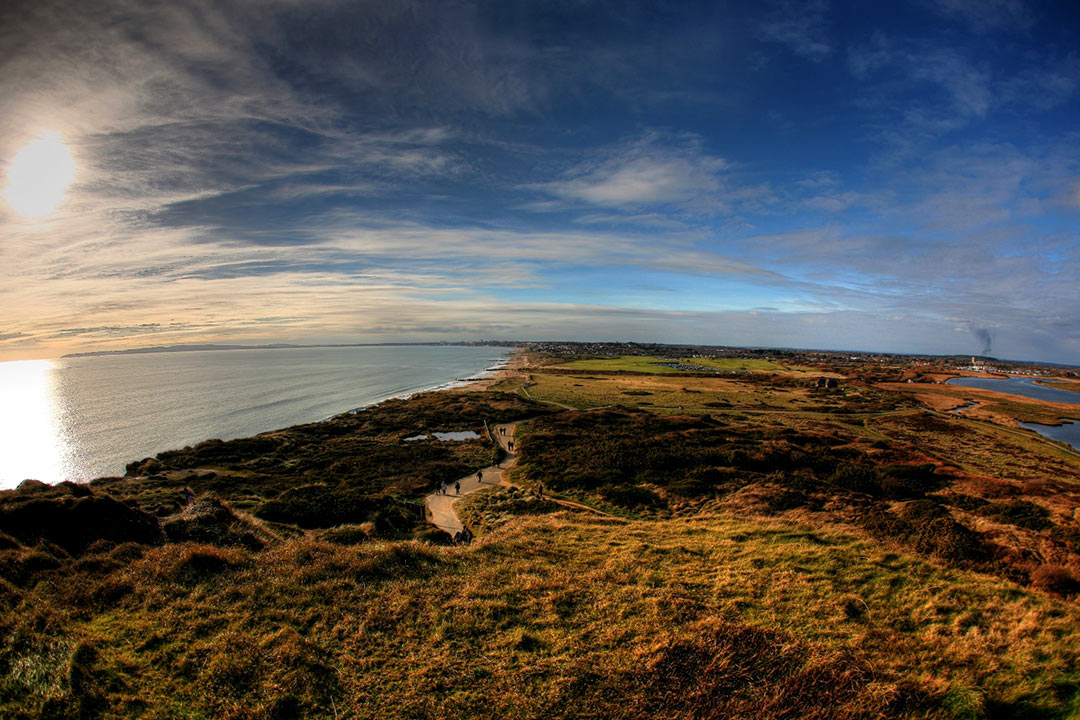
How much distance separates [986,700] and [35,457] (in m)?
89.4

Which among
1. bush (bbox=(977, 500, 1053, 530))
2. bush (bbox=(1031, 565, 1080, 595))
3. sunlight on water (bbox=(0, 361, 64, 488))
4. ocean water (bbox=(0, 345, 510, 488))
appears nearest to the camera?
bush (bbox=(1031, 565, 1080, 595))

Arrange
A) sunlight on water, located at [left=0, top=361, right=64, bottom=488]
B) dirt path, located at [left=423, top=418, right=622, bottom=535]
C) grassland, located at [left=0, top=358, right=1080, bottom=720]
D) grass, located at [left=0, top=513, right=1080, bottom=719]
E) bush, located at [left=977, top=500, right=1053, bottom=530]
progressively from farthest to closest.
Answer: sunlight on water, located at [left=0, top=361, right=64, bottom=488]
dirt path, located at [left=423, top=418, right=622, bottom=535]
bush, located at [left=977, top=500, right=1053, bottom=530]
grassland, located at [left=0, top=358, right=1080, bottom=720]
grass, located at [left=0, top=513, right=1080, bottom=719]

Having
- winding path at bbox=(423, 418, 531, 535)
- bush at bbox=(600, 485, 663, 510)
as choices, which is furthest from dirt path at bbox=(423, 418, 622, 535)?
bush at bbox=(600, 485, 663, 510)

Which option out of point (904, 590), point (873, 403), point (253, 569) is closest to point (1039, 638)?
point (904, 590)

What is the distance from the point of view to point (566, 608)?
37.8 feet

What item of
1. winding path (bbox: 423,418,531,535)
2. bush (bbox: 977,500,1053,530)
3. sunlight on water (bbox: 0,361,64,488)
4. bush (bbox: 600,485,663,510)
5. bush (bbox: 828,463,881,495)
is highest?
bush (bbox: 977,500,1053,530)

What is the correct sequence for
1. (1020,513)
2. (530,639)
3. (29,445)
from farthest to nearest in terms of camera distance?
(29,445), (1020,513), (530,639)

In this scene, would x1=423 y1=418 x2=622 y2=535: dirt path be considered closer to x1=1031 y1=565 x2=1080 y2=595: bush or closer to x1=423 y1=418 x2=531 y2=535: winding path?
x1=423 y1=418 x2=531 y2=535: winding path

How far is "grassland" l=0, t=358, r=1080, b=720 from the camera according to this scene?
7.97 metres

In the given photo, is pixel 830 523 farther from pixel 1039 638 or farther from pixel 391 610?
pixel 391 610

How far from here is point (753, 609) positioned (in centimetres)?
1141

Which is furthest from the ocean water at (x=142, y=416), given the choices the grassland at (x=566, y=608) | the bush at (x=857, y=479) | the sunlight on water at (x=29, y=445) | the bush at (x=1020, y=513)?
the bush at (x=1020, y=513)

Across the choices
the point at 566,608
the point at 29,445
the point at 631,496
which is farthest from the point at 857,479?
the point at 29,445

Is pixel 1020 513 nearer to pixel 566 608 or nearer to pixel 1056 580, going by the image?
pixel 1056 580
